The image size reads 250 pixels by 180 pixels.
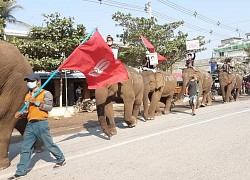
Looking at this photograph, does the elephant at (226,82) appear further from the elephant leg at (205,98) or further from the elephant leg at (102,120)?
the elephant leg at (102,120)

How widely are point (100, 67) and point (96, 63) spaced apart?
6.9 inches

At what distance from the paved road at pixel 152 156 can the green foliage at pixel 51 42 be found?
7.98m

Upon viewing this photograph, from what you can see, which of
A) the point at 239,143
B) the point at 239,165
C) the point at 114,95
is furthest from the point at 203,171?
the point at 114,95

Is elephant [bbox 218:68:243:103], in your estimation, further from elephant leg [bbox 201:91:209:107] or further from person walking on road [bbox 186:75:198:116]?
person walking on road [bbox 186:75:198:116]

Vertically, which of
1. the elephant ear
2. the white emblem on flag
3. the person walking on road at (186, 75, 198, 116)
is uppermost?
the white emblem on flag

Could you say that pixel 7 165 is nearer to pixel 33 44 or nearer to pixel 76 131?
pixel 76 131

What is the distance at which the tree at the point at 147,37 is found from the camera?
2236 centimetres

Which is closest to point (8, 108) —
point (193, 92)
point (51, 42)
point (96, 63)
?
point (96, 63)

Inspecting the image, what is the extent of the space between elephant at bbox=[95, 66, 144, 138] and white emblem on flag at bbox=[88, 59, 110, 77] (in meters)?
0.60

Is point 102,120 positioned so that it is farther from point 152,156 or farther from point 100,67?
point 152,156

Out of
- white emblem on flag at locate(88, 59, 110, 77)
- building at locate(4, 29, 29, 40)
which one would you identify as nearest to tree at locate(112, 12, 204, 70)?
building at locate(4, 29, 29, 40)

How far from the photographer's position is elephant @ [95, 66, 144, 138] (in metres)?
8.45

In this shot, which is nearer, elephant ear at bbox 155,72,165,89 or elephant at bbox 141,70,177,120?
elephant at bbox 141,70,177,120

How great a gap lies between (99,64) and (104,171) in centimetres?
301
